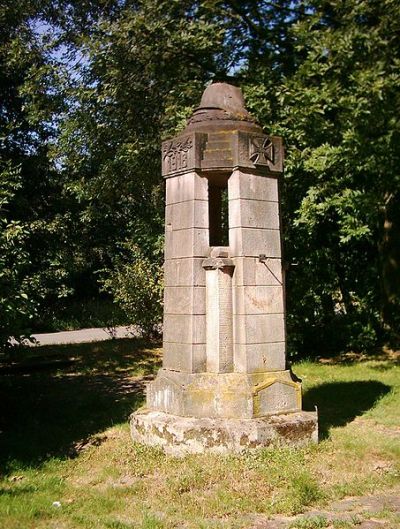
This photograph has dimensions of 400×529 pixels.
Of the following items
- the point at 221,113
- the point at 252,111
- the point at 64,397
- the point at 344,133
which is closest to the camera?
the point at 221,113

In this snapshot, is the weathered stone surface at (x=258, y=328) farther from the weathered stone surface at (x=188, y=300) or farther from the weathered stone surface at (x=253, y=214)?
the weathered stone surface at (x=253, y=214)

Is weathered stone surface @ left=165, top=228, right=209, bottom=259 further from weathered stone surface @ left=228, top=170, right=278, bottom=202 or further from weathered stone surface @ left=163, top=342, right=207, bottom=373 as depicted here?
weathered stone surface @ left=163, top=342, right=207, bottom=373

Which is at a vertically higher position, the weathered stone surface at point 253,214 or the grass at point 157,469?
the weathered stone surface at point 253,214

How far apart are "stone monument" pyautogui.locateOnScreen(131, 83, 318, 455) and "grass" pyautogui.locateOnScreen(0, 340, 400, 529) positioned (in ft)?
1.51

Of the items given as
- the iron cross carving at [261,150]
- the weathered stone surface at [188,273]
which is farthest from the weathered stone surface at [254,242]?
the iron cross carving at [261,150]

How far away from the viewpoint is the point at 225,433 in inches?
239

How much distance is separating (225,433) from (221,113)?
12.8ft

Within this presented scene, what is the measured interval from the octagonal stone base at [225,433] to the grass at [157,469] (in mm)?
135

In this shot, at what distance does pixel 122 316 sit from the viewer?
2191 centimetres

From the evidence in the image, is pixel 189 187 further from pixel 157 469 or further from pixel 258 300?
pixel 157 469

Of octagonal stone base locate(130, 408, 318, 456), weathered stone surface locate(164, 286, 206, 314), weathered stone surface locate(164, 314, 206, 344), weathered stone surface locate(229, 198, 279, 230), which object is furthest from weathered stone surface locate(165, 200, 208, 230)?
octagonal stone base locate(130, 408, 318, 456)

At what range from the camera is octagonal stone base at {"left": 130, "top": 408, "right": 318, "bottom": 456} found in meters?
6.06

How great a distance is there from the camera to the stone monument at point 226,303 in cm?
638

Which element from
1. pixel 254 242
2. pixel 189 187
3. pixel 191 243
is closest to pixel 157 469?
pixel 191 243
